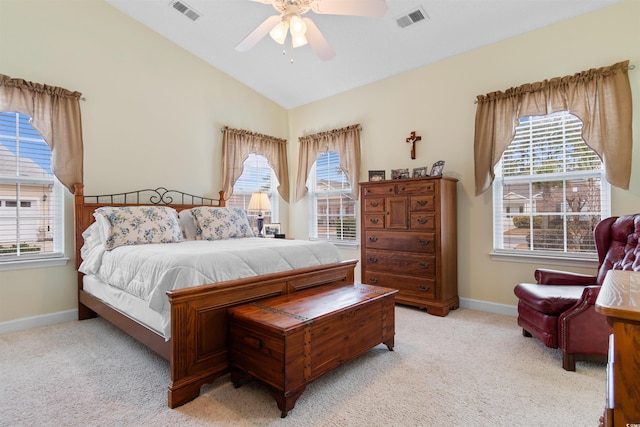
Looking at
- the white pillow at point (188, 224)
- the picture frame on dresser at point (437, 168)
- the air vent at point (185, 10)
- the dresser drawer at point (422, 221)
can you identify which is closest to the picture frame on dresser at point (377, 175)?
the picture frame on dresser at point (437, 168)

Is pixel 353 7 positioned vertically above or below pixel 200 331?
above

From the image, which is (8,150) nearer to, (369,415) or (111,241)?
(111,241)

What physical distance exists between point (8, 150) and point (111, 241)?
1.44m

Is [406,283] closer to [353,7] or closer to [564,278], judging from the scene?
[564,278]

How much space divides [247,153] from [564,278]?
4.16 m

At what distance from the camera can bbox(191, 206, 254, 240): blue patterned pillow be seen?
3.66 meters

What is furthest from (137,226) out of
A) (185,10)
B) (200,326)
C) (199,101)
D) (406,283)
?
(406,283)

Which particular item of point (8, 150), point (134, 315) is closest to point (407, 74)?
point (134, 315)

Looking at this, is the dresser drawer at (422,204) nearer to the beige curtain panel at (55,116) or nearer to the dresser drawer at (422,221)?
the dresser drawer at (422,221)

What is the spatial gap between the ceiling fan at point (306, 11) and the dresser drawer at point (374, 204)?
6.01 ft

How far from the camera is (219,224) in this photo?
12.3 ft

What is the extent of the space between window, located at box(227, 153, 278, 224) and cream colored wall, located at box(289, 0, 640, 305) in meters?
1.44

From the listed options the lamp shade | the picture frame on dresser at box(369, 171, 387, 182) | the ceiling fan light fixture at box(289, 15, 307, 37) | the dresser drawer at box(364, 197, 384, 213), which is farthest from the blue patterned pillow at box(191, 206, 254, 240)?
the ceiling fan light fixture at box(289, 15, 307, 37)

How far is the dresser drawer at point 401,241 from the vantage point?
3.62m
